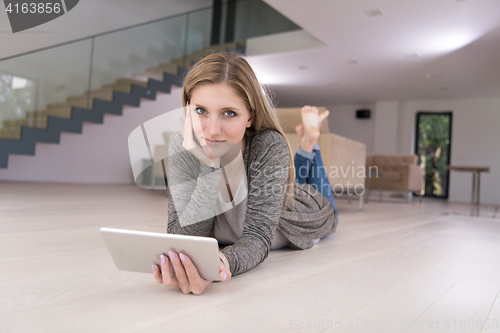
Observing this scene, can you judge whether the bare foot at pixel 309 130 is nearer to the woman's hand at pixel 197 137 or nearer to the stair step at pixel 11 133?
the woman's hand at pixel 197 137

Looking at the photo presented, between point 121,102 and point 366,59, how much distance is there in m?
3.74

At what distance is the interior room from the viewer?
690 mm

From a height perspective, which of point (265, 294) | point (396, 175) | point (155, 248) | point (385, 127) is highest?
point (385, 127)

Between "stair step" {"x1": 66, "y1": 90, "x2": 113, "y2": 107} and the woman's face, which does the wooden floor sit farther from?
"stair step" {"x1": 66, "y1": 90, "x2": 113, "y2": 107}

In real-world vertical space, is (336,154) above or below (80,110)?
below

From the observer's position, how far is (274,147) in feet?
3.12

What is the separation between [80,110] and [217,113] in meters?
4.40

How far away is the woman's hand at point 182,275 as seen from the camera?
25.8 inches

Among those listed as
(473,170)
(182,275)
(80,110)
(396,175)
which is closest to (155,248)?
(182,275)

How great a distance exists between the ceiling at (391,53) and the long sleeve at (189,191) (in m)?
3.73

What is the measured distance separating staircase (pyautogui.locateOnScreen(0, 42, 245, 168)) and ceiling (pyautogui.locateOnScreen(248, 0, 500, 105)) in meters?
1.44

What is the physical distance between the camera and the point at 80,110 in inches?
185

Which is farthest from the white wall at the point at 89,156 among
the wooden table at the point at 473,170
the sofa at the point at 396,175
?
the wooden table at the point at 473,170

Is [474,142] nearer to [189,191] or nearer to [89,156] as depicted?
[89,156]
